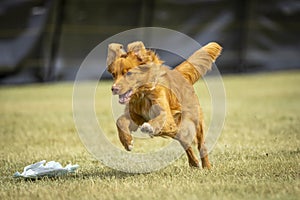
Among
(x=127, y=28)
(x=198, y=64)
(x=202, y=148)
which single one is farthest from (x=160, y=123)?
(x=127, y=28)

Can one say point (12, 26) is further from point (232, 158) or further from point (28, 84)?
point (232, 158)

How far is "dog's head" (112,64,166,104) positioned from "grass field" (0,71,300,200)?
61 cm

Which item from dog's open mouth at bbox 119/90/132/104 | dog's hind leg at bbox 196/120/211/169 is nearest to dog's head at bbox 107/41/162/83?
dog's open mouth at bbox 119/90/132/104

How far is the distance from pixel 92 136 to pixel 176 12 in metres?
6.31

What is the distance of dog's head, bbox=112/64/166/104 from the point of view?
179 inches

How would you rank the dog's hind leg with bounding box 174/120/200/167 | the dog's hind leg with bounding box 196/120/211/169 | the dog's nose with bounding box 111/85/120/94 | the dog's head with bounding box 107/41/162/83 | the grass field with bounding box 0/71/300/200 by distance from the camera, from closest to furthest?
1. the grass field with bounding box 0/71/300/200
2. the dog's nose with bounding box 111/85/120/94
3. the dog's head with bounding box 107/41/162/83
4. the dog's hind leg with bounding box 174/120/200/167
5. the dog's hind leg with bounding box 196/120/211/169

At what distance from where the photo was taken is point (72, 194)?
418 cm

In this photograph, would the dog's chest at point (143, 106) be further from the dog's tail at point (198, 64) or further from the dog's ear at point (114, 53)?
the dog's tail at point (198, 64)

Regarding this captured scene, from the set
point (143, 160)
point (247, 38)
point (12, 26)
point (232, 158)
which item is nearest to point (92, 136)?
point (143, 160)

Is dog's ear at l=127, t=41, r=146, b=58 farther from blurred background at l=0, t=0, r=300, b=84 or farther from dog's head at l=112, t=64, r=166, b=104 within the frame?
blurred background at l=0, t=0, r=300, b=84

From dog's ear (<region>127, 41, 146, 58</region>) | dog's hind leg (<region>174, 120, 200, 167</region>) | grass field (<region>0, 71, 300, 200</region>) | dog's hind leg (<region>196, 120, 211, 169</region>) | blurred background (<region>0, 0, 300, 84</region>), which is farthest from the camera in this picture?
blurred background (<region>0, 0, 300, 84</region>)

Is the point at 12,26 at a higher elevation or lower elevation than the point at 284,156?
lower

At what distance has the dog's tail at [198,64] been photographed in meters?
5.17

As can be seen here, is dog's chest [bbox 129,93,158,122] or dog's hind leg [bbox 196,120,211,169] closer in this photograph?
dog's chest [bbox 129,93,158,122]
